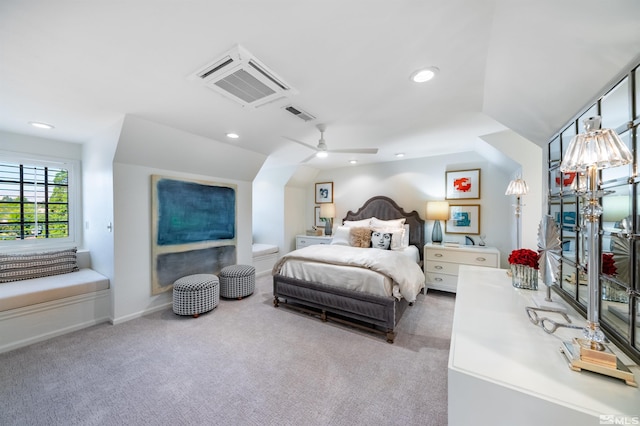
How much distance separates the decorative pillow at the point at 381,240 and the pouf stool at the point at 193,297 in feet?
8.65

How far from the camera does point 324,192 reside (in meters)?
5.66

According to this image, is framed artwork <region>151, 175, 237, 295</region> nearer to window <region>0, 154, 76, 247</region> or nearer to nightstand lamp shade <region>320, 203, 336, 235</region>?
window <region>0, 154, 76, 247</region>

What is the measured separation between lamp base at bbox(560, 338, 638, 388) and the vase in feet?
3.18

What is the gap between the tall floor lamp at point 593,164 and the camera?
0.83 metres

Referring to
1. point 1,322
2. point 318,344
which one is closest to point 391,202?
point 318,344

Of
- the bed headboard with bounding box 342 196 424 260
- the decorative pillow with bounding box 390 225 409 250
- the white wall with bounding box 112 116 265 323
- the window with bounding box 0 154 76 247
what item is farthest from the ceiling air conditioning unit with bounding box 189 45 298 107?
the window with bounding box 0 154 76 247

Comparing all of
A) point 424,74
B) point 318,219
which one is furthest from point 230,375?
point 318,219

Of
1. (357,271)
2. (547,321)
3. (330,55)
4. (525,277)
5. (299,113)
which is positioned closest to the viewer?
(547,321)

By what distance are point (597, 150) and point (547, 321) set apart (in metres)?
0.93

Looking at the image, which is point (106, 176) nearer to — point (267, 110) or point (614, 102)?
point (267, 110)

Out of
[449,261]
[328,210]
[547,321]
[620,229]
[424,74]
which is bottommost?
[449,261]

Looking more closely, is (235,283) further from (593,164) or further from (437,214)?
(593,164)

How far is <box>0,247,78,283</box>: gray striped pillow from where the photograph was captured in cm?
273

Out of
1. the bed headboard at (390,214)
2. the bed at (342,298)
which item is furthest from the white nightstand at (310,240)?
the bed at (342,298)
